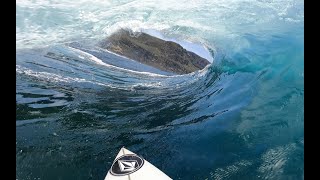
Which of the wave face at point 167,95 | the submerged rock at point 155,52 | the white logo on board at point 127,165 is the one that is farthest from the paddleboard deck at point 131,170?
the submerged rock at point 155,52

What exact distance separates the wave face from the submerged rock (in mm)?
144

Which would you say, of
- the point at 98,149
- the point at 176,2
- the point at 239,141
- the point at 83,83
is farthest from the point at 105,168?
the point at 176,2

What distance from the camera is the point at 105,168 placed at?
303 inches

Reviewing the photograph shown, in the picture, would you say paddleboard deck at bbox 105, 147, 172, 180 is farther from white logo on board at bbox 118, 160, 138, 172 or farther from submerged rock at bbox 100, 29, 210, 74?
submerged rock at bbox 100, 29, 210, 74

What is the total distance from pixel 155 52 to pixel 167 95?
91 centimetres

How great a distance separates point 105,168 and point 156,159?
1009 millimetres

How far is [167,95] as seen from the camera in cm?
814

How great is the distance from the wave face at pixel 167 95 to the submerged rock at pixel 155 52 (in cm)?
14

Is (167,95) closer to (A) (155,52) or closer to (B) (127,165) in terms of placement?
(A) (155,52)

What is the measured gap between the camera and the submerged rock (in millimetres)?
7961

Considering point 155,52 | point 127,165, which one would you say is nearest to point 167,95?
point 155,52

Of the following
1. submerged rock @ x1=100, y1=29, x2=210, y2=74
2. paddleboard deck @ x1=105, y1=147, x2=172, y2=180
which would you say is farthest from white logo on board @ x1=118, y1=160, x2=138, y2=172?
submerged rock @ x1=100, y1=29, x2=210, y2=74
